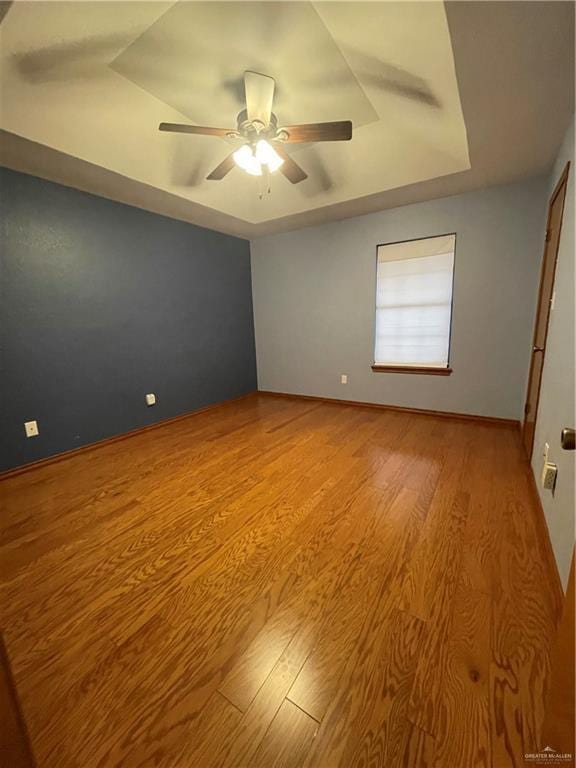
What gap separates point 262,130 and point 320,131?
0.38 m

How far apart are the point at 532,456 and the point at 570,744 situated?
75.7 inches

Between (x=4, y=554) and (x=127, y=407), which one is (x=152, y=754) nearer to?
(x=4, y=554)

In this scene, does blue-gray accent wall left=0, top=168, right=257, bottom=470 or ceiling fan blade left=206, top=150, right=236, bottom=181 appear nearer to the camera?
ceiling fan blade left=206, top=150, right=236, bottom=181

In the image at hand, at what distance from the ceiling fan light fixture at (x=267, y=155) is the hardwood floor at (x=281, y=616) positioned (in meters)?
2.22

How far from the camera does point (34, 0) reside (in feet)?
4.08

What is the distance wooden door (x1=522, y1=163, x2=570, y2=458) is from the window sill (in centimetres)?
80

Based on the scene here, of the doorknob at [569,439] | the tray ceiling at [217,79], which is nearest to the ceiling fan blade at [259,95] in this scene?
the tray ceiling at [217,79]

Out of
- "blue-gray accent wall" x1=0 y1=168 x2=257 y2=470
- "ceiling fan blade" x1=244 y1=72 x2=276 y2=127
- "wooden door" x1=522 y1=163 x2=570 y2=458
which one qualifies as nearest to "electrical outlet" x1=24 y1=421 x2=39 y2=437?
"blue-gray accent wall" x1=0 y1=168 x2=257 y2=470

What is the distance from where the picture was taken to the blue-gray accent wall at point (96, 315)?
2.29 meters

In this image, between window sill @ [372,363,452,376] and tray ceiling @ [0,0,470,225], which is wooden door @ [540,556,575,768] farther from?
window sill @ [372,363,452,376]

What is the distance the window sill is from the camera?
3.17 metres

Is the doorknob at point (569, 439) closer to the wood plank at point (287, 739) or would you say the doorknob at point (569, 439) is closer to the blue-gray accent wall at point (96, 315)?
the wood plank at point (287, 739)

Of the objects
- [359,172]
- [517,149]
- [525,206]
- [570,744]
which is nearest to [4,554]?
[570,744]

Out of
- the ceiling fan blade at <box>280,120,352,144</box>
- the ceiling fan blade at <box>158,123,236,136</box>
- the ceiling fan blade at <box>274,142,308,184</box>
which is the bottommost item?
the ceiling fan blade at <box>280,120,352,144</box>
